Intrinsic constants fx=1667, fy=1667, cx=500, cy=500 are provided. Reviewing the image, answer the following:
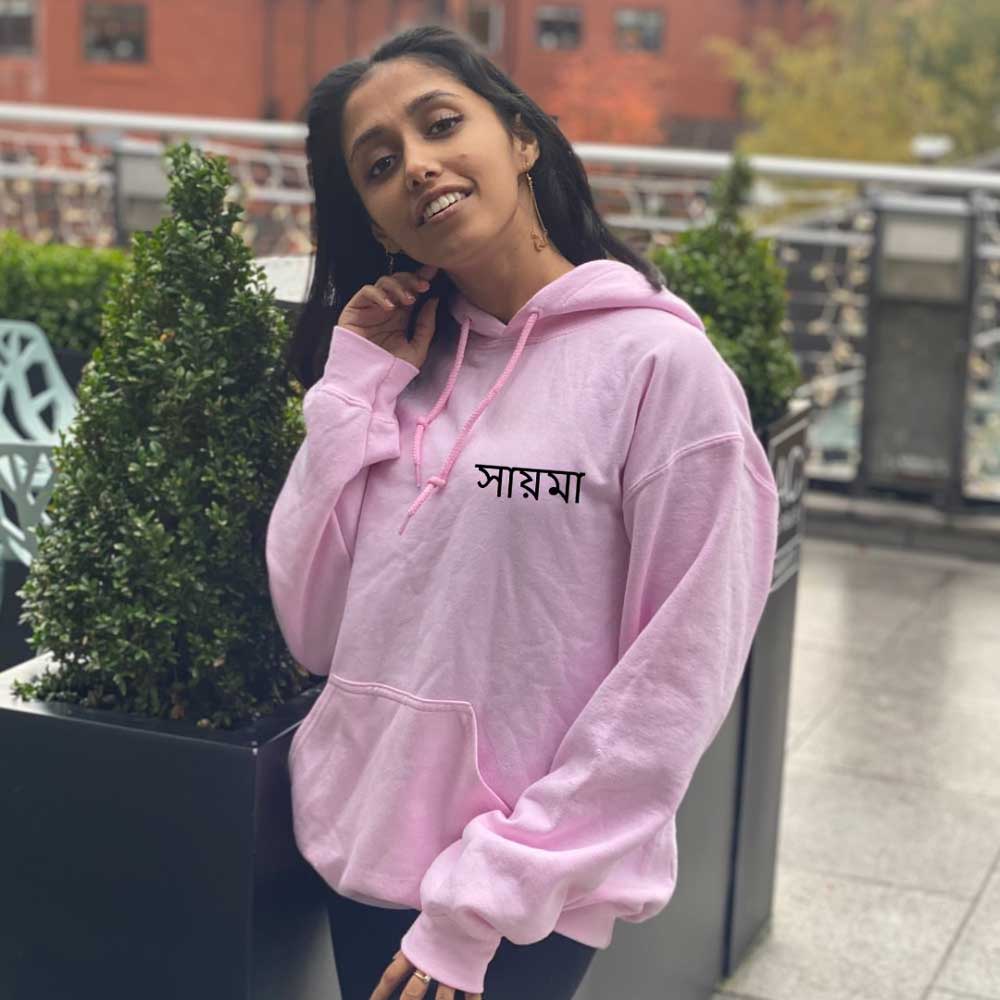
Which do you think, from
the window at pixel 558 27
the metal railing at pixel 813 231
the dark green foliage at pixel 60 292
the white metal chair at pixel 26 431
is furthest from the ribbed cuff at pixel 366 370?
the window at pixel 558 27

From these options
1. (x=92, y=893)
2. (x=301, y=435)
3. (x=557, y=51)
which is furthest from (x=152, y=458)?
(x=557, y=51)

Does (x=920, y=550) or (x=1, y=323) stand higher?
(x=1, y=323)

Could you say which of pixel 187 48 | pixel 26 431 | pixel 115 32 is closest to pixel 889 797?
pixel 26 431

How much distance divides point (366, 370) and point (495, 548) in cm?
33

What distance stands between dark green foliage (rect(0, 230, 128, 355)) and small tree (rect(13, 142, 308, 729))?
3038 millimetres

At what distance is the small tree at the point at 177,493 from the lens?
2.38m

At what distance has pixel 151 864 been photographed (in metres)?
2.31

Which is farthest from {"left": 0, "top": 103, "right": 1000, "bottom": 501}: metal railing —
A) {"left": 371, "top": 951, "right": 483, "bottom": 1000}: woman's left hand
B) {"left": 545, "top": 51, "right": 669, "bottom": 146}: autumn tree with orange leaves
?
{"left": 545, "top": 51, "right": 669, "bottom": 146}: autumn tree with orange leaves

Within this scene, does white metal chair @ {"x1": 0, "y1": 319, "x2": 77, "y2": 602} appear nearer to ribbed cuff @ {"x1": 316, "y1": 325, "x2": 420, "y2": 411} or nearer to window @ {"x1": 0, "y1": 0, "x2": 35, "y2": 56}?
ribbed cuff @ {"x1": 316, "y1": 325, "x2": 420, "y2": 411}

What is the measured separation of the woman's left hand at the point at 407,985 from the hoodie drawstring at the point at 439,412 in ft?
1.66

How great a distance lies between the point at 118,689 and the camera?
8.02ft

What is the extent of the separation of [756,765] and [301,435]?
143cm

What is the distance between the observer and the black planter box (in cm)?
225

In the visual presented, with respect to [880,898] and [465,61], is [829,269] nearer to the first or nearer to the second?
[880,898]
